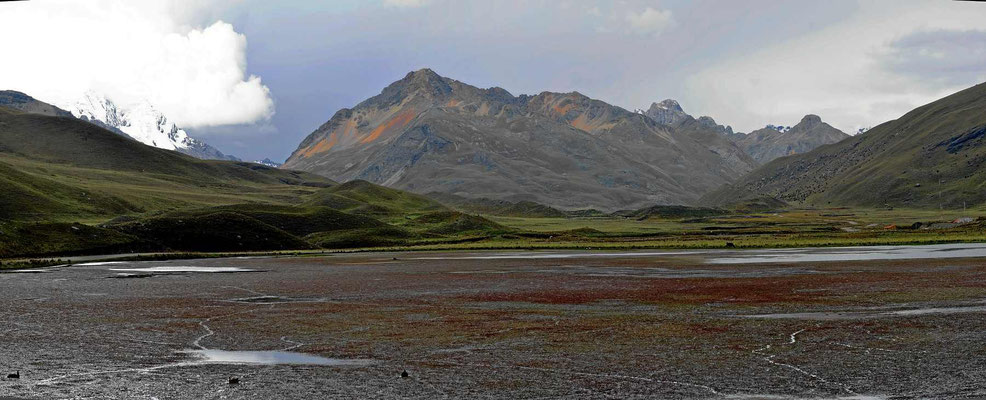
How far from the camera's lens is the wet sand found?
2111 cm

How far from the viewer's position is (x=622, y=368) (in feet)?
76.7

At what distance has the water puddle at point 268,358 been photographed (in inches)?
987

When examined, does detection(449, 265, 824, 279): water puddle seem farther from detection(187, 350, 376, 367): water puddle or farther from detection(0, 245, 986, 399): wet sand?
detection(187, 350, 376, 367): water puddle

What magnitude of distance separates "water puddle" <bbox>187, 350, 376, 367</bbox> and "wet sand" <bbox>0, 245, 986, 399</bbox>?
0.13 meters

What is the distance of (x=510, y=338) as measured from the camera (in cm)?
2977

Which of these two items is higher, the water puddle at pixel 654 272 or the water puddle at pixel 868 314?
the water puddle at pixel 654 272

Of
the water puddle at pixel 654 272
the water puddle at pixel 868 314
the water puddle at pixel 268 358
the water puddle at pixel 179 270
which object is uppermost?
the water puddle at pixel 179 270

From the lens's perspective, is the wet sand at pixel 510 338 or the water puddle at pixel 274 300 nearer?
the wet sand at pixel 510 338

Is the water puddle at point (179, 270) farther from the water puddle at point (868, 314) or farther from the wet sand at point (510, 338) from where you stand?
the water puddle at point (868, 314)

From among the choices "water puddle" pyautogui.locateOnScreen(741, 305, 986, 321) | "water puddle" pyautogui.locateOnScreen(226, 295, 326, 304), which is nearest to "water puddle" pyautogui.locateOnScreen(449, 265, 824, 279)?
"water puddle" pyautogui.locateOnScreen(741, 305, 986, 321)

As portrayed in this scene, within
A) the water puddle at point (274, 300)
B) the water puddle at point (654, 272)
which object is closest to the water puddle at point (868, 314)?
the water puddle at point (654, 272)

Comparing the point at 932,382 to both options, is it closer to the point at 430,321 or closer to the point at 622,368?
the point at 622,368

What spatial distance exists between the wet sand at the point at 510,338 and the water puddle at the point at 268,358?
5.0 inches

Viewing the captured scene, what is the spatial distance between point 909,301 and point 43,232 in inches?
4180
